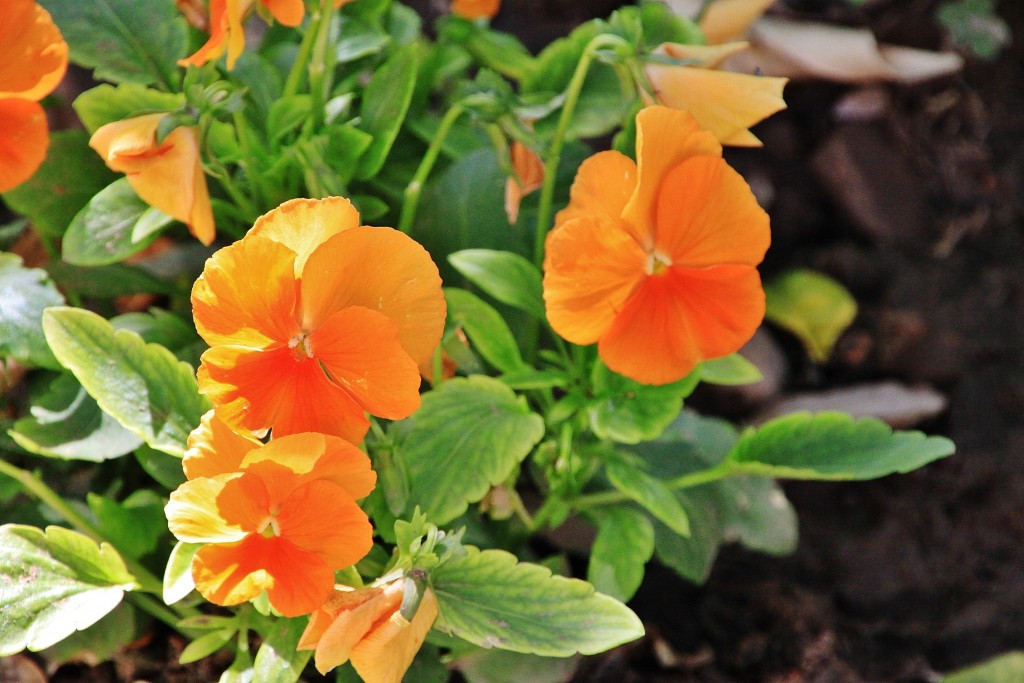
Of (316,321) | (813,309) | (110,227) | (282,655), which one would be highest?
(316,321)

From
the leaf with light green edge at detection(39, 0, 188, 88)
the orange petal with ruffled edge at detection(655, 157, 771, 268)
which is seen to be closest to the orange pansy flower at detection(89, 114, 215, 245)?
the leaf with light green edge at detection(39, 0, 188, 88)

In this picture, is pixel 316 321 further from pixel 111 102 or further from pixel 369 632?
pixel 111 102

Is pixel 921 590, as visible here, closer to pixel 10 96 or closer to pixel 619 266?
pixel 619 266

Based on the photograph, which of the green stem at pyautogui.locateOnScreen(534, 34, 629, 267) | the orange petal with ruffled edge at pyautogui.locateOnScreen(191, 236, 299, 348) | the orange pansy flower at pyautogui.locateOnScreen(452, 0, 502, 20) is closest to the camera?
the orange petal with ruffled edge at pyautogui.locateOnScreen(191, 236, 299, 348)

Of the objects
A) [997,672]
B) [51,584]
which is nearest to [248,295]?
[51,584]

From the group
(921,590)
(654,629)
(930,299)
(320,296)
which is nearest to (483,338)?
(320,296)

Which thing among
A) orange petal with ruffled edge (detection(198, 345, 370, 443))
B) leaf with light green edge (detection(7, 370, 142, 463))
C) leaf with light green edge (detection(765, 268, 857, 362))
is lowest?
leaf with light green edge (detection(765, 268, 857, 362))

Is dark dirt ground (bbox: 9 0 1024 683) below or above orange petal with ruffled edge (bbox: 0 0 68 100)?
below

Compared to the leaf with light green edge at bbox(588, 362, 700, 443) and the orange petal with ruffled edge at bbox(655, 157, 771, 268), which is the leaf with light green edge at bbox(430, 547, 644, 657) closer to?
the leaf with light green edge at bbox(588, 362, 700, 443)
